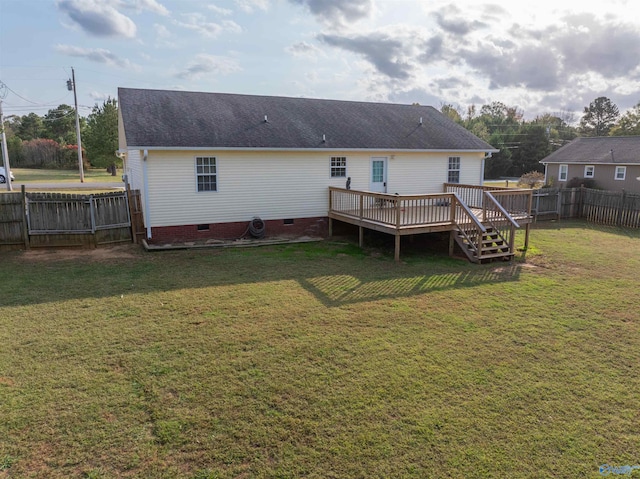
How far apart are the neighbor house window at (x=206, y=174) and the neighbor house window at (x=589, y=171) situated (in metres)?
27.4

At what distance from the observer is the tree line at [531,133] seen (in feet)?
166

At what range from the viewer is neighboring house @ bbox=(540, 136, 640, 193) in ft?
87.6

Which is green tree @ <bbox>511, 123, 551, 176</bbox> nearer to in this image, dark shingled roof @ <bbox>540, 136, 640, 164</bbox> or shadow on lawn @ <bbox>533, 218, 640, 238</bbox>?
dark shingled roof @ <bbox>540, 136, 640, 164</bbox>

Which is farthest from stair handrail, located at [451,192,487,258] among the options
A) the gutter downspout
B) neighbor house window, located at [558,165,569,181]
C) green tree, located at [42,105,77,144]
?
green tree, located at [42,105,77,144]

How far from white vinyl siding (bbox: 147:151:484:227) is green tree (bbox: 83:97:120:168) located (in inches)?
1122

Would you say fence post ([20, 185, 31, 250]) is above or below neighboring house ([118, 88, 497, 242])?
below

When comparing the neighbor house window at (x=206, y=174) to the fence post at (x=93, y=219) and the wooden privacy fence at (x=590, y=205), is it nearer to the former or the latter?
the fence post at (x=93, y=219)

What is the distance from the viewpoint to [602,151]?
29234 mm

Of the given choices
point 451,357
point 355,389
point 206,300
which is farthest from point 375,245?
point 355,389

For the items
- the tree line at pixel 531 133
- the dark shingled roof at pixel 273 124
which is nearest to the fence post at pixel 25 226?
the dark shingled roof at pixel 273 124

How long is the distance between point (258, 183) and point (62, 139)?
50.8m

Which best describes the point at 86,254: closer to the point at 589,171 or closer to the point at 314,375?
the point at 314,375

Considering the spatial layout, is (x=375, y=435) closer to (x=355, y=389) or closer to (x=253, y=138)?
(x=355, y=389)

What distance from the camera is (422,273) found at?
33.2 feet
